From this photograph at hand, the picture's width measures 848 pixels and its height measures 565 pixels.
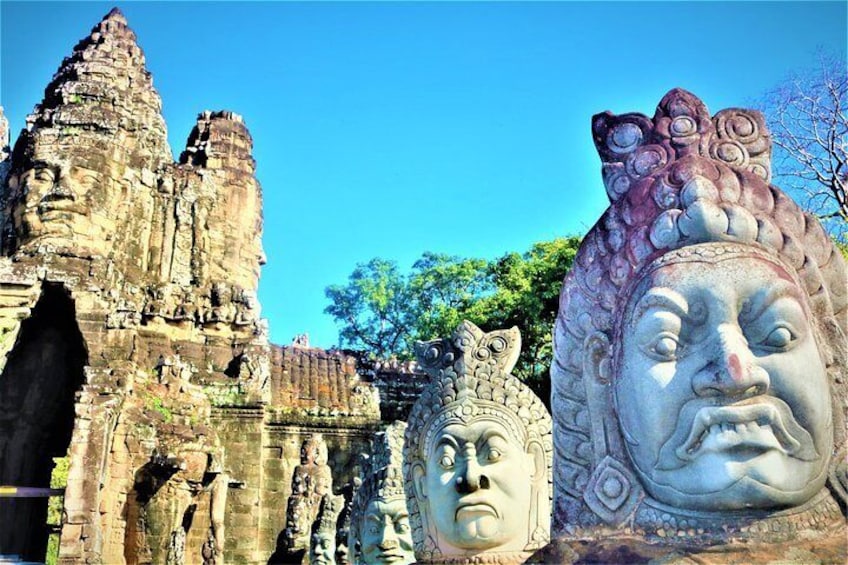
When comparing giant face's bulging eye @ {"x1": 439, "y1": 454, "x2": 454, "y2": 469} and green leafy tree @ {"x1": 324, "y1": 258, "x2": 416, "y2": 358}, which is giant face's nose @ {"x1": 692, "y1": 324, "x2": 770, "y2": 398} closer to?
giant face's bulging eye @ {"x1": 439, "y1": 454, "x2": 454, "y2": 469}

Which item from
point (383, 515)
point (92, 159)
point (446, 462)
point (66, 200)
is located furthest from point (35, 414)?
point (446, 462)

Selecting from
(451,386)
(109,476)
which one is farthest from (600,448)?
(109,476)

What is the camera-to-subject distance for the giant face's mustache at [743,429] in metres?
2.97

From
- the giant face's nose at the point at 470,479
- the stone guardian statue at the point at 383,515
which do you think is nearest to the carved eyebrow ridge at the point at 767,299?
the giant face's nose at the point at 470,479

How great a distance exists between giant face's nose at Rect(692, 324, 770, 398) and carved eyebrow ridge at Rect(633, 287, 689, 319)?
15 centimetres

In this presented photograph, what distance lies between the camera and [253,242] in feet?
77.5

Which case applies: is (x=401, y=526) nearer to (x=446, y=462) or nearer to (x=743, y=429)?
(x=446, y=462)

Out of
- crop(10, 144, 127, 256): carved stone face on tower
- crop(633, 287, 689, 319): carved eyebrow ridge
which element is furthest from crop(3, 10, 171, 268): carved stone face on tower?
crop(633, 287, 689, 319): carved eyebrow ridge

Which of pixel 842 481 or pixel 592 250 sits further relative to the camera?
pixel 592 250

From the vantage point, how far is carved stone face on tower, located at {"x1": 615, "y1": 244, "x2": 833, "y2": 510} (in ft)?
9.75

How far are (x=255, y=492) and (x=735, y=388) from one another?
47.6 ft

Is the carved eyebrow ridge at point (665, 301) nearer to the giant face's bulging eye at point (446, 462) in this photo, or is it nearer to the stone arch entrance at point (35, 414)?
the giant face's bulging eye at point (446, 462)

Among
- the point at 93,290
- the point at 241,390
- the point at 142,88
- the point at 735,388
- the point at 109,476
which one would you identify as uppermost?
the point at 142,88

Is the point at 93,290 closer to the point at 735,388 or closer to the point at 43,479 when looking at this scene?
the point at 43,479
